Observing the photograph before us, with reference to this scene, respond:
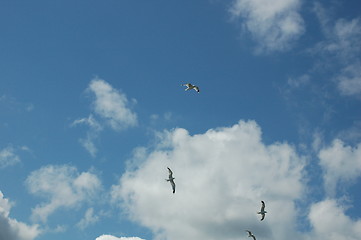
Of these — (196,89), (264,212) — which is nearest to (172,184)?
(196,89)

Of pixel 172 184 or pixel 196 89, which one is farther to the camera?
pixel 172 184

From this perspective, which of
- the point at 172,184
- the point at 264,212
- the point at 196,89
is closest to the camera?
the point at 196,89

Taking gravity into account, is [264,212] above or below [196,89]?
below

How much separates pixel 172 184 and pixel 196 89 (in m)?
28.2

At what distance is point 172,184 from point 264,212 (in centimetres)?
3849

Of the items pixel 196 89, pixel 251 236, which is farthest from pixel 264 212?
pixel 196 89

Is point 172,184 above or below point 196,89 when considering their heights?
below

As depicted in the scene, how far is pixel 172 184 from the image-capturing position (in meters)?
116

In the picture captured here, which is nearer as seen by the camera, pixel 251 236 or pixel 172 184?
pixel 172 184

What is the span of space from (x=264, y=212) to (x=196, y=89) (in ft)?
179

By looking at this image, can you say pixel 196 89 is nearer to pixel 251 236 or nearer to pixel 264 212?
pixel 264 212

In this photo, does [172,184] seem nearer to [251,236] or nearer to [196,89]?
[196,89]

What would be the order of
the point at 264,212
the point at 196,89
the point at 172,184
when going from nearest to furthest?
the point at 196,89 < the point at 172,184 < the point at 264,212

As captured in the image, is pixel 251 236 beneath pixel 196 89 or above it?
beneath
